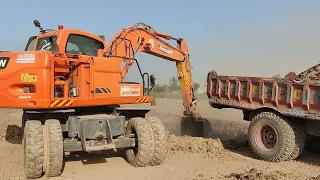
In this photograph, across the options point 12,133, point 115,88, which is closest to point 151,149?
point 115,88

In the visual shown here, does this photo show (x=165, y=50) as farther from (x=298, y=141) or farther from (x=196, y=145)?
(x=298, y=141)

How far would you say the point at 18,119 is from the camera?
1421 centimetres

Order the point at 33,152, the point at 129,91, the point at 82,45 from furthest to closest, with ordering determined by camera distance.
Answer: the point at 82,45
the point at 129,91
the point at 33,152

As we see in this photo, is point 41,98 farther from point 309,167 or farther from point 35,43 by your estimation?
point 309,167

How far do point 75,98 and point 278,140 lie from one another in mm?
4300

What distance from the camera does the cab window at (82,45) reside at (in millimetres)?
7779

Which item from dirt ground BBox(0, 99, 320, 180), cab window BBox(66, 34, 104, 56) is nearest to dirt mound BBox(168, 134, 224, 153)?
dirt ground BBox(0, 99, 320, 180)

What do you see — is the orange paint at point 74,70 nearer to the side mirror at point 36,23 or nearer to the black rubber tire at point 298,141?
the side mirror at point 36,23

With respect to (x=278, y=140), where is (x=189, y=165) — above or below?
below

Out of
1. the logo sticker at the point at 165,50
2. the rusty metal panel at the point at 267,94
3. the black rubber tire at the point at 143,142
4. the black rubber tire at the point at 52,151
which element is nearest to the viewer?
the black rubber tire at the point at 52,151

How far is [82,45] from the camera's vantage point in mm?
8070

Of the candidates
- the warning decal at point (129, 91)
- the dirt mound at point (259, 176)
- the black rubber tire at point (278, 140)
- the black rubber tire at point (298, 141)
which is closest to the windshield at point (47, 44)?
the warning decal at point (129, 91)

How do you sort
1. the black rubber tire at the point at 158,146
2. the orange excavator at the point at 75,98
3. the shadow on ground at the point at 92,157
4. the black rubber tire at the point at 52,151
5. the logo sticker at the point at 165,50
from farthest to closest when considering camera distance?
the logo sticker at the point at 165,50, the shadow on ground at the point at 92,157, the black rubber tire at the point at 158,146, the orange excavator at the point at 75,98, the black rubber tire at the point at 52,151

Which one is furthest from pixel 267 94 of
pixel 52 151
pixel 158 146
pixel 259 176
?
pixel 52 151
